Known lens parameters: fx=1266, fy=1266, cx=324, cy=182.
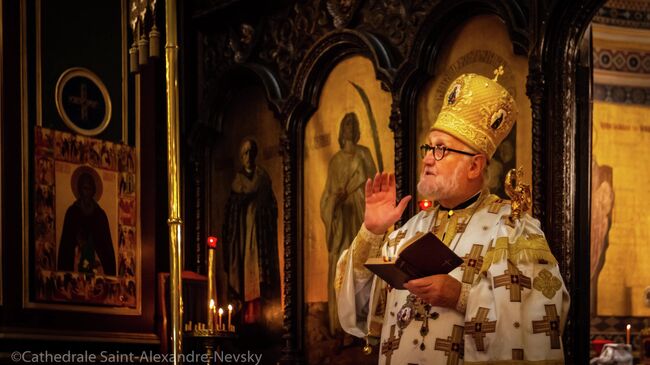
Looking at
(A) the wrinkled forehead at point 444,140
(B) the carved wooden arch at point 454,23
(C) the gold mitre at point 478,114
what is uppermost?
(B) the carved wooden arch at point 454,23

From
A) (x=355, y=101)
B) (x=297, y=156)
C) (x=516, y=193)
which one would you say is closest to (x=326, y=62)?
(x=355, y=101)

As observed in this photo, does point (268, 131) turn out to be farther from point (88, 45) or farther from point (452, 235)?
point (452, 235)

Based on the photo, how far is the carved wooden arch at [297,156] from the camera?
10109mm

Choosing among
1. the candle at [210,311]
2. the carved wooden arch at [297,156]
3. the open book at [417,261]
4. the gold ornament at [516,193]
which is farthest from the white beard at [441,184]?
the carved wooden arch at [297,156]

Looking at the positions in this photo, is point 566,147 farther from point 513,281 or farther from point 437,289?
point 437,289

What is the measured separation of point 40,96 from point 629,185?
617cm

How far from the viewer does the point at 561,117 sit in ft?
26.4

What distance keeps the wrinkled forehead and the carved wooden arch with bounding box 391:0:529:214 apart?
220 cm

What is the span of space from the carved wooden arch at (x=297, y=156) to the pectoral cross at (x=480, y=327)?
390cm

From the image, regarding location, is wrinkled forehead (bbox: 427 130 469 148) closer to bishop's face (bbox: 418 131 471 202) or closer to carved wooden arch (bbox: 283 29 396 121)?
bishop's face (bbox: 418 131 471 202)

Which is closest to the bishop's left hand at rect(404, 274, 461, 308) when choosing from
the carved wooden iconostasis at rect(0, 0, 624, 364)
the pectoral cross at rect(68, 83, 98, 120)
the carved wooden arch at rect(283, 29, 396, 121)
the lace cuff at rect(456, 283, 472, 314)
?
the lace cuff at rect(456, 283, 472, 314)

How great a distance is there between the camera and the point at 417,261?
631 cm

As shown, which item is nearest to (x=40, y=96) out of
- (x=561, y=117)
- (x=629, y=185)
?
(x=561, y=117)

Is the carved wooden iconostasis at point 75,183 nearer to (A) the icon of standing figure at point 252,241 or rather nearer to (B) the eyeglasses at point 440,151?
(A) the icon of standing figure at point 252,241
